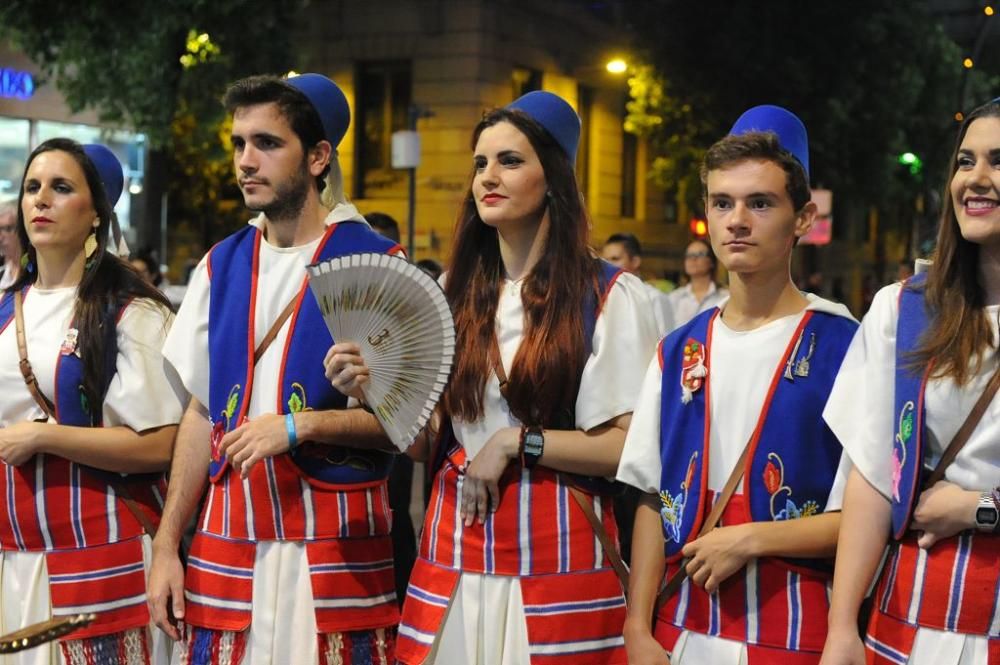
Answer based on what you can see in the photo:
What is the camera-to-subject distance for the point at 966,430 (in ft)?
9.97

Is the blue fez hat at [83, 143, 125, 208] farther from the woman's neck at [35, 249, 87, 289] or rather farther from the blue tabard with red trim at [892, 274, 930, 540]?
the blue tabard with red trim at [892, 274, 930, 540]

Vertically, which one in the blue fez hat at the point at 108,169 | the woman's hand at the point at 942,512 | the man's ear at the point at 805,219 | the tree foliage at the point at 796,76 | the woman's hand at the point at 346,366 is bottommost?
the woman's hand at the point at 942,512

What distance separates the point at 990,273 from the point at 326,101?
2124 millimetres

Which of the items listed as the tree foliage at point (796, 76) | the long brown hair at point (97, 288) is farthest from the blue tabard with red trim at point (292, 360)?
the tree foliage at point (796, 76)

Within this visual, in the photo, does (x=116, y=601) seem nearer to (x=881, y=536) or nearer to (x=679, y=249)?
(x=881, y=536)

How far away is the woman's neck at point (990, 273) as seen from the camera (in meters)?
3.16

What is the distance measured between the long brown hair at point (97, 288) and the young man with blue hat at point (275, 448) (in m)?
0.39

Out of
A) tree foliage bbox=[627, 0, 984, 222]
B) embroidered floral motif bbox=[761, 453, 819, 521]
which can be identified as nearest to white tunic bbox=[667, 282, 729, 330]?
embroidered floral motif bbox=[761, 453, 819, 521]

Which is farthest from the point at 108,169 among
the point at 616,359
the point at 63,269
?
the point at 616,359

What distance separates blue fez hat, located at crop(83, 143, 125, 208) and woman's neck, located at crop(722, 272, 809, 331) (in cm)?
241

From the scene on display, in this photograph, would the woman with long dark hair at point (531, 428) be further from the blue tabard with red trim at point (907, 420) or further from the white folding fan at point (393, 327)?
the blue tabard with red trim at point (907, 420)

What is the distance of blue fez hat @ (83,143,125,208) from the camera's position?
15.5ft

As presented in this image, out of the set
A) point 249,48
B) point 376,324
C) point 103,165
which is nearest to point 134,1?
point 249,48

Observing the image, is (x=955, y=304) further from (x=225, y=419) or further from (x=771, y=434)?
(x=225, y=419)
